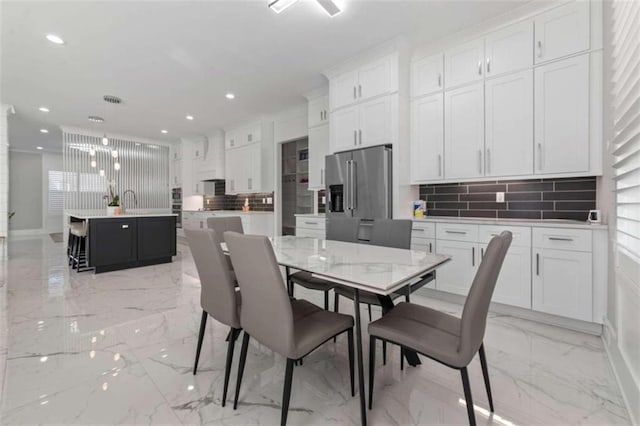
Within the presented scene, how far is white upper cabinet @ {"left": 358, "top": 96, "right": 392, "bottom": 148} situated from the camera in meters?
3.40

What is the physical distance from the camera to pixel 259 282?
4.42 feet

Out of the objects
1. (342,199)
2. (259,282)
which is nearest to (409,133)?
(342,199)

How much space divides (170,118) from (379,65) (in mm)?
4642

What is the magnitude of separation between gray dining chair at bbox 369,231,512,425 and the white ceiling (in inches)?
101

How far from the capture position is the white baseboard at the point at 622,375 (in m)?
1.40

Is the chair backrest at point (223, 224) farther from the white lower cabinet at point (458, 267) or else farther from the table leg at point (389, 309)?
the white lower cabinet at point (458, 267)

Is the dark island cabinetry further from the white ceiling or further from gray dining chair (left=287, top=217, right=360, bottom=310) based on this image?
gray dining chair (left=287, top=217, right=360, bottom=310)

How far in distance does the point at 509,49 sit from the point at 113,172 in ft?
28.4

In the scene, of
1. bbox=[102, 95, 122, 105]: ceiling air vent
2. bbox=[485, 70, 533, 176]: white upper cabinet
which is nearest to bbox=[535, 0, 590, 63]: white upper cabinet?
bbox=[485, 70, 533, 176]: white upper cabinet

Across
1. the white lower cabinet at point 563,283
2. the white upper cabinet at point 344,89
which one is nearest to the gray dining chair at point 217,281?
the white lower cabinet at point 563,283

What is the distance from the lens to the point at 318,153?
15.0ft

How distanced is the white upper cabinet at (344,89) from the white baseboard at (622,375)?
3266 millimetres

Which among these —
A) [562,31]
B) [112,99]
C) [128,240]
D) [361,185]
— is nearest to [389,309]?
[361,185]

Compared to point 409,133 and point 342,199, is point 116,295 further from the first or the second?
point 409,133
